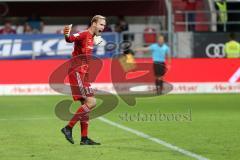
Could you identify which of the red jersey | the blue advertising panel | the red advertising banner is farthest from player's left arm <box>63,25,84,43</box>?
the blue advertising panel

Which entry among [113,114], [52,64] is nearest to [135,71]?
[52,64]

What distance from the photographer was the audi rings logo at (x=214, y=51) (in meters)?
29.8

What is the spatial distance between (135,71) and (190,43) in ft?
10.7

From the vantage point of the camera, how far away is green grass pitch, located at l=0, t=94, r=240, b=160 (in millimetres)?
10789

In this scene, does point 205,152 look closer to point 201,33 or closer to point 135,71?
point 135,71

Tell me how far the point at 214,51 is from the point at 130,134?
1657 centimetres

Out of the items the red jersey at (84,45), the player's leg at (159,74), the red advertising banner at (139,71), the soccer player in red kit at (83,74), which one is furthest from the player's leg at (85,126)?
the red advertising banner at (139,71)

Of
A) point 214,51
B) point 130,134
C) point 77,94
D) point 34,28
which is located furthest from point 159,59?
point 77,94

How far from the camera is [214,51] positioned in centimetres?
2978

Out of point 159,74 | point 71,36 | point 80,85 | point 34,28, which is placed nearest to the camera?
point 71,36

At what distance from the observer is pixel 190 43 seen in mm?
29750

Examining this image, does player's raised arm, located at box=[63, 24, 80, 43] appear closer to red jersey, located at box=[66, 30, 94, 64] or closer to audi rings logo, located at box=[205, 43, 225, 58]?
red jersey, located at box=[66, 30, 94, 64]

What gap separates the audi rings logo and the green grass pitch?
6.69 meters

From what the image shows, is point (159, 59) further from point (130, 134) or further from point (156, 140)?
point (156, 140)
